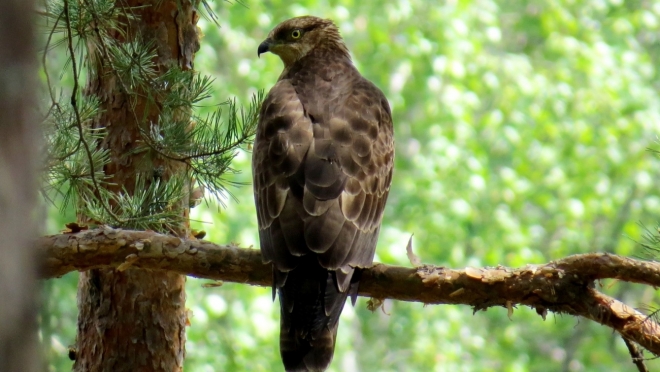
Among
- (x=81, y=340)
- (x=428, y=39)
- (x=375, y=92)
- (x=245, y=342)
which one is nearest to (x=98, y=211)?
(x=81, y=340)

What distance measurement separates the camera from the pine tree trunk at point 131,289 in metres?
3.74

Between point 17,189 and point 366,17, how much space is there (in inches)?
339

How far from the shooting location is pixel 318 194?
3611 mm

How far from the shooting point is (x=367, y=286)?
11.4 feet

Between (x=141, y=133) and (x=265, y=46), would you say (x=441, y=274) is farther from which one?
(x=265, y=46)

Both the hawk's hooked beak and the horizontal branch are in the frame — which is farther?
the hawk's hooked beak

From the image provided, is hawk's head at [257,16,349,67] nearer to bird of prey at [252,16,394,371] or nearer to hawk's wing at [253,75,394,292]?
bird of prey at [252,16,394,371]

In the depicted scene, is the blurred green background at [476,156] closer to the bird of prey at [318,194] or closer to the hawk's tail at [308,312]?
the bird of prey at [318,194]

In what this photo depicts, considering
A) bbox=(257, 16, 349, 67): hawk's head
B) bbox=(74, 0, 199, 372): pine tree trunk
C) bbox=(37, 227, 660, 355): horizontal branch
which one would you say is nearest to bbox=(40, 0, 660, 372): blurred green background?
bbox=(257, 16, 349, 67): hawk's head

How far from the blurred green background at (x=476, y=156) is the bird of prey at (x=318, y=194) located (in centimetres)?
335

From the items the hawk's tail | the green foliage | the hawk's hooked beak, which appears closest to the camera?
the green foliage

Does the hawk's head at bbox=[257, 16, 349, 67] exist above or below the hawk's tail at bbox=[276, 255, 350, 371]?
above

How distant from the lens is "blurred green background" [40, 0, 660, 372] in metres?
8.15

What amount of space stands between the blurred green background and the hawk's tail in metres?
3.92
